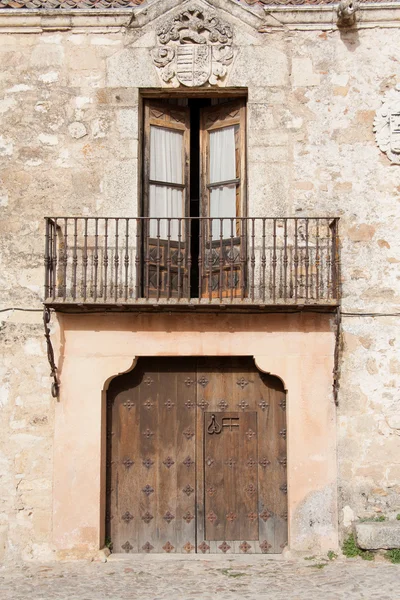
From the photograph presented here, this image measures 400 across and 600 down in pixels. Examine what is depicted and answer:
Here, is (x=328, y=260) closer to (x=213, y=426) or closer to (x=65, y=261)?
(x=213, y=426)

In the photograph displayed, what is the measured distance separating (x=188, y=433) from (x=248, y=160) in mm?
3042

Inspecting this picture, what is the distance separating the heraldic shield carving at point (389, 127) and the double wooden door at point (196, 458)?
8.93ft

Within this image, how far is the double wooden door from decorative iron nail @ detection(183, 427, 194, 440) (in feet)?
0.04

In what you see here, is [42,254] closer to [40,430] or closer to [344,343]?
[40,430]

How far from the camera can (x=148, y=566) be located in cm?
799

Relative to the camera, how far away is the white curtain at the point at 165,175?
29.4ft

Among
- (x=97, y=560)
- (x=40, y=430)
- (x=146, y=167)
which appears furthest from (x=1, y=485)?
(x=146, y=167)

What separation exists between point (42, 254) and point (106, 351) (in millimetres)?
1270

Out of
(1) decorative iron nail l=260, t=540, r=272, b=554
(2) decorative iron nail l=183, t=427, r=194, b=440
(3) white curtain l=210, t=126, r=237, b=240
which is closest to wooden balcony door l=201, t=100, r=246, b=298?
(3) white curtain l=210, t=126, r=237, b=240

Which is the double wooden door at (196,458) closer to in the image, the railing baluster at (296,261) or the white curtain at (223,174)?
the railing baluster at (296,261)

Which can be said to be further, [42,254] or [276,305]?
[42,254]

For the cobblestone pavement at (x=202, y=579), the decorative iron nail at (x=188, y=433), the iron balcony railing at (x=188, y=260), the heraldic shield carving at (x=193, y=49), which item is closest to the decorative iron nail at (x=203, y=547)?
the cobblestone pavement at (x=202, y=579)

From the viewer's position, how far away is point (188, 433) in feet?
28.3

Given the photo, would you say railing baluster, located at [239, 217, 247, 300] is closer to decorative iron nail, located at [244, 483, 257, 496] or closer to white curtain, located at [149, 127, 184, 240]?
white curtain, located at [149, 127, 184, 240]
